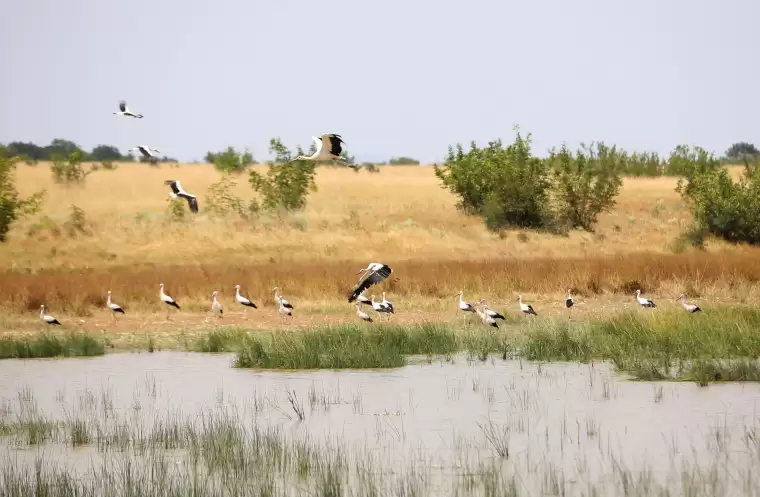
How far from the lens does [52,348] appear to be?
2114cm

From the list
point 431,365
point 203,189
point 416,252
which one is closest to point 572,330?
point 431,365

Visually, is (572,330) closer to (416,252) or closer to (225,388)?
(225,388)

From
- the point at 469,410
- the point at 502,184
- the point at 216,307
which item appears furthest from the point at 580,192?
the point at 469,410

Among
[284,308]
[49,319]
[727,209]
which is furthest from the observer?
[727,209]

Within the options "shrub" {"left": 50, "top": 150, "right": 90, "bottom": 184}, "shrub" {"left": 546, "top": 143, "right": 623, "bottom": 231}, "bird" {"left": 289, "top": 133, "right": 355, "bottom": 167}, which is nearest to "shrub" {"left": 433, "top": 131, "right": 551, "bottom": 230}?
"shrub" {"left": 546, "top": 143, "right": 623, "bottom": 231}

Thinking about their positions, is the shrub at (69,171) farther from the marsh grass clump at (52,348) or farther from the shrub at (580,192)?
the marsh grass clump at (52,348)

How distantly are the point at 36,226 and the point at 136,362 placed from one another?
23.2 meters

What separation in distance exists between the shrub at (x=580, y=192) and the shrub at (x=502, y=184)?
58cm

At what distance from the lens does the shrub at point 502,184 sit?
46.2 meters

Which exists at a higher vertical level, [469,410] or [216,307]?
[469,410]

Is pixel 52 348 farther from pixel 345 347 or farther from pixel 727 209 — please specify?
pixel 727 209

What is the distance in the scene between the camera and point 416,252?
4019 cm

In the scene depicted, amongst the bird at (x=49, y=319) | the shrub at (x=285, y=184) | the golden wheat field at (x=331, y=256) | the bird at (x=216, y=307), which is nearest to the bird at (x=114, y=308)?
the golden wheat field at (x=331, y=256)

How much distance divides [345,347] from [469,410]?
13.9 ft
